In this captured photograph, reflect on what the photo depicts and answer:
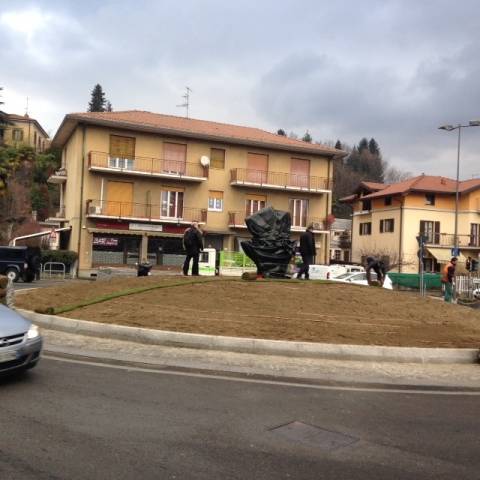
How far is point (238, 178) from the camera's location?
132ft

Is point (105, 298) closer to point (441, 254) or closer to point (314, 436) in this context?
point (314, 436)

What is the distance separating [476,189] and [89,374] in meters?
52.0

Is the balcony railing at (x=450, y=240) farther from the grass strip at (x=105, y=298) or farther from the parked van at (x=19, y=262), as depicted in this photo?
the grass strip at (x=105, y=298)

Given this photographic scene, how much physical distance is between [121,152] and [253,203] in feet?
31.8

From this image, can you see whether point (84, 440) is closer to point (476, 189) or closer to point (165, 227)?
point (165, 227)

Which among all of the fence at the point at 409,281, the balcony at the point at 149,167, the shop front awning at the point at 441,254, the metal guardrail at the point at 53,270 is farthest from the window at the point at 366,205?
the metal guardrail at the point at 53,270

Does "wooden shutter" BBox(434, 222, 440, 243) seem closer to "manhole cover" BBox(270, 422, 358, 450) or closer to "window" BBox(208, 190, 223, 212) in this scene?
"window" BBox(208, 190, 223, 212)

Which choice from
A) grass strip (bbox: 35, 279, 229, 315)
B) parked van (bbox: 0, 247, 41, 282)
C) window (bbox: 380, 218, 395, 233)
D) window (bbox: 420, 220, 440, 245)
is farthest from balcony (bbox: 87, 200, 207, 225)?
grass strip (bbox: 35, 279, 229, 315)

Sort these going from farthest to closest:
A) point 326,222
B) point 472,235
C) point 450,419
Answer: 1. point 472,235
2. point 326,222
3. point 450,419

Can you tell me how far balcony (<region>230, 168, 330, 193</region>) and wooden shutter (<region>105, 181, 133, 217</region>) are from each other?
23.2 ft

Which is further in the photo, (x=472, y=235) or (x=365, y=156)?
(x=365, y=156)

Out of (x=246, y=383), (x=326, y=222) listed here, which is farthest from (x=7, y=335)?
(x=326, y=222)

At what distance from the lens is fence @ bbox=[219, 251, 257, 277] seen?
96.2 feet

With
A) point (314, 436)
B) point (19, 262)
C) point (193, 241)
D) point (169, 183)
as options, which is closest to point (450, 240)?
point (169, 183)
